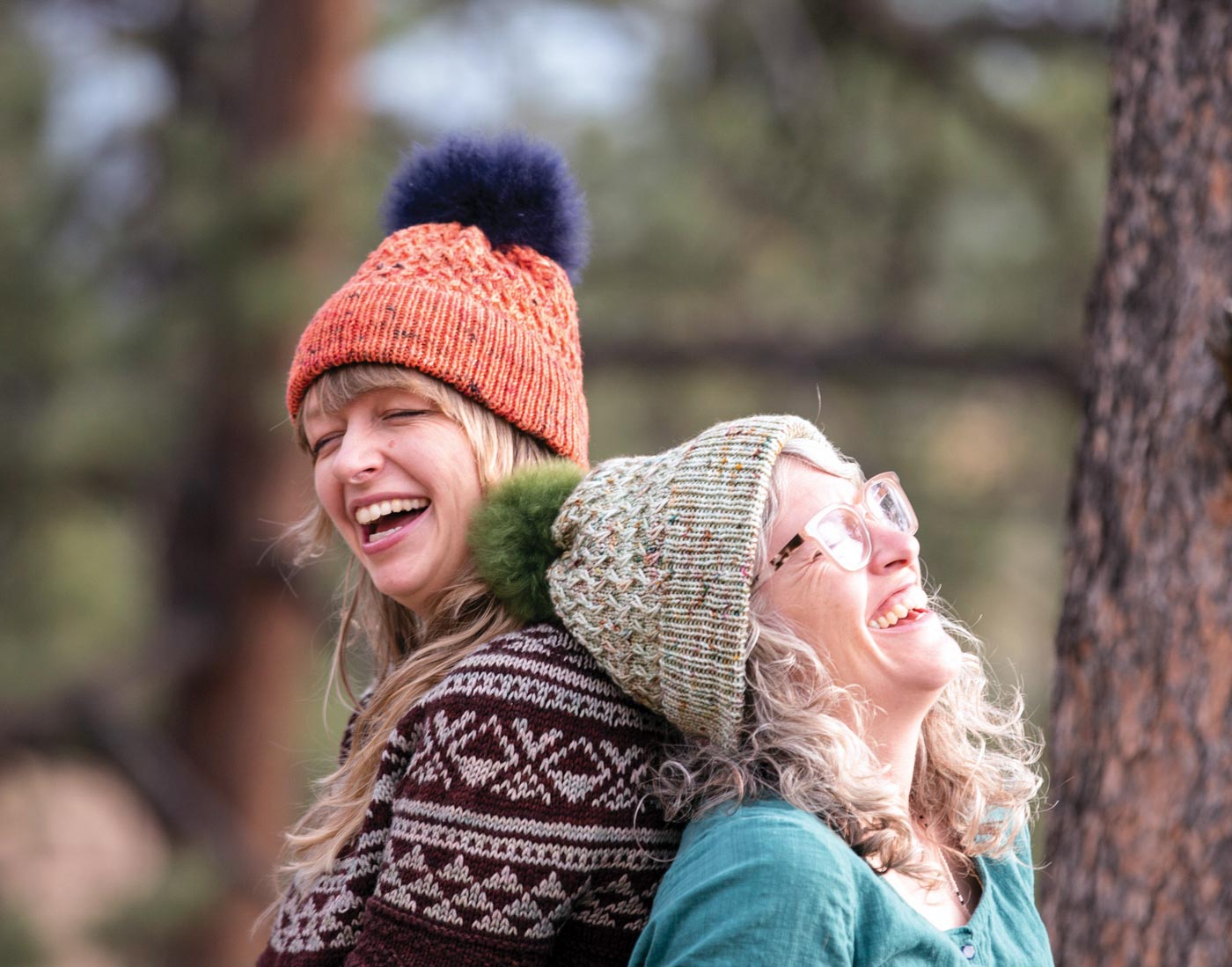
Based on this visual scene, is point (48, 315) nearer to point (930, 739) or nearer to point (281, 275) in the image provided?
point (281, 275)

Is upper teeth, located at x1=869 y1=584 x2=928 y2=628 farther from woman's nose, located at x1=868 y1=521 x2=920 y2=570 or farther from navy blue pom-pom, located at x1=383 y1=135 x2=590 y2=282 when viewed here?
navy blue pom-pom, located at x1=383 y1=135 x2=590 y2=282

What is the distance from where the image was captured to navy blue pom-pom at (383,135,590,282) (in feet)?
6.82

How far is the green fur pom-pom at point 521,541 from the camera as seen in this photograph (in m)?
1.80

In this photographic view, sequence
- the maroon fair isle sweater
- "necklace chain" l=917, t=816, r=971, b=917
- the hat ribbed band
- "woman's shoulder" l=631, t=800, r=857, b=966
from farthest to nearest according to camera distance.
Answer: the hat ribbed band, "necklace chain" l=917, t=816, r=971, b=917, the maroon fair isle sweater, "woman's shoulder" l=631, t=800, r=857, b=966

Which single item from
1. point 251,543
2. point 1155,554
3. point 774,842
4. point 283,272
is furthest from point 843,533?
point 251,543

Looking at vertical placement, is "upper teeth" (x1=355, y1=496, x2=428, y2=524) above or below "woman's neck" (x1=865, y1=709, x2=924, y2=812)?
above

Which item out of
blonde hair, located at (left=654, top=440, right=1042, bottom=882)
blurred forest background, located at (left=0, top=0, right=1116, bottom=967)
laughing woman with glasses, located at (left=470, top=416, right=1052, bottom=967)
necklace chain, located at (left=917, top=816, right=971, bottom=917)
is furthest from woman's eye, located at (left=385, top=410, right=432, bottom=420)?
blurred forest background, located at (left=0, top=0, right=1116, bottom=967)

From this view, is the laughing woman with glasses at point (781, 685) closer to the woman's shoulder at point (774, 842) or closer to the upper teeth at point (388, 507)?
the woman's shoulder at point (774, 842)

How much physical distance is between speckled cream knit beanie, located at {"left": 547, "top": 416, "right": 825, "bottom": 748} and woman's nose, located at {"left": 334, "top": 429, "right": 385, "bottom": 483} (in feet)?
1.06

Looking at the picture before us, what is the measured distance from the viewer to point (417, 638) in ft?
6.84

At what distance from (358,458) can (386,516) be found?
0.12m

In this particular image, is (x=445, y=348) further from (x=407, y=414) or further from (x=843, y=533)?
(x=843, y=533)

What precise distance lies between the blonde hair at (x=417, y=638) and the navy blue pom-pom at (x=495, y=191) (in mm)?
316

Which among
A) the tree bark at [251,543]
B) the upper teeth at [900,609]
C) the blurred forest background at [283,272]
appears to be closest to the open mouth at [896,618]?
the upper teeth at [900,609]
